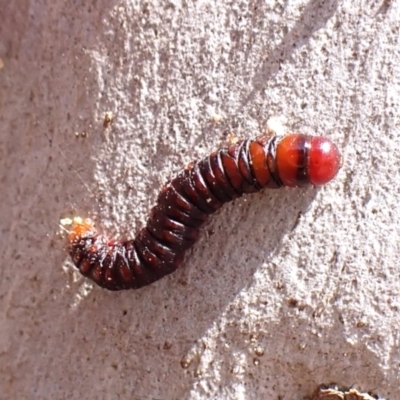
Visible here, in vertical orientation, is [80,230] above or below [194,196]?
below

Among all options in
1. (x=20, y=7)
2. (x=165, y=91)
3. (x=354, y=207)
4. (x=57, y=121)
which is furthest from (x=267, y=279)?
(x=20, y=7)

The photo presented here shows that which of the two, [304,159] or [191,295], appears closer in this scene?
[304,159]

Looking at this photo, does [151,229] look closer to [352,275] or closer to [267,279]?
[267,279]

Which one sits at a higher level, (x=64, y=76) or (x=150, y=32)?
(x=150, y=32)

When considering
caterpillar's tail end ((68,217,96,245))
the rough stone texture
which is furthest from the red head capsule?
caterpillar's tail end ((68,217,96,245))

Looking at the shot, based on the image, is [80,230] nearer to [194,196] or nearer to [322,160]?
[194,196]

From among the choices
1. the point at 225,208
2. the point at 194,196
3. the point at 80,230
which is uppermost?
the point at 225,208

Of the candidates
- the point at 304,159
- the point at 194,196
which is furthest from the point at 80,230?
the point at 304,159

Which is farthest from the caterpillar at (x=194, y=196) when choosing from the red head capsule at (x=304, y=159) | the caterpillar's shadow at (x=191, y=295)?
the caterpillar's shadow at (x=191, y=295)
